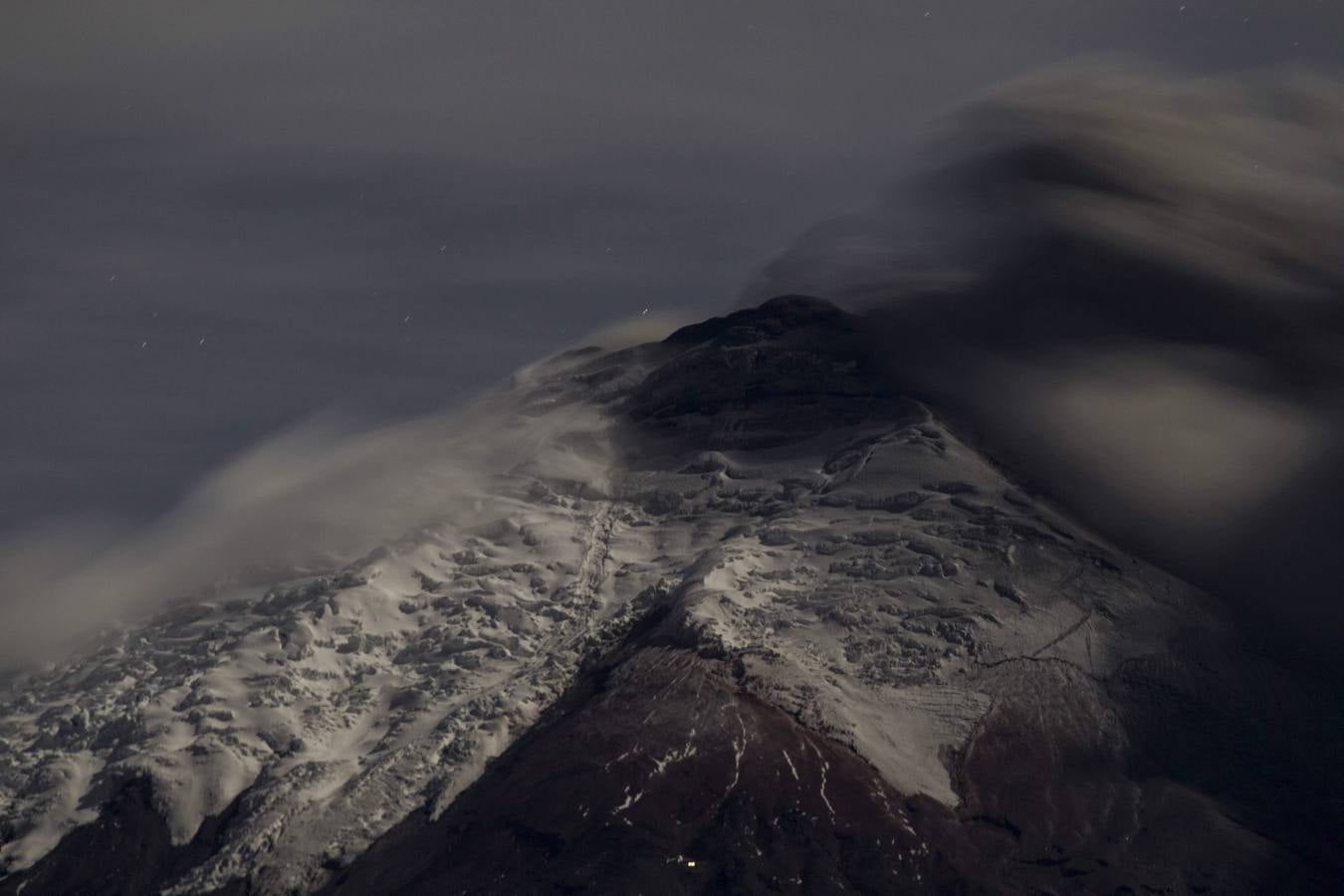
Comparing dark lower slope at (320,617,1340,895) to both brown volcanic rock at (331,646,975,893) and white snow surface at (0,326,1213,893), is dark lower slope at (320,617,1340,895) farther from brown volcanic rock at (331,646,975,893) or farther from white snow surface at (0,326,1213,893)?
white snow surface at (0,326,1213,893)

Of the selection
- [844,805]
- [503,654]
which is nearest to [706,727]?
[844,805]

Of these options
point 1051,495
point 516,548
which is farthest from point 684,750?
point 1051,495

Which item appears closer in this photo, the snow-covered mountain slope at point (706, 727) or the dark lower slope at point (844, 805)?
the dark lower slope at point (844, 805)

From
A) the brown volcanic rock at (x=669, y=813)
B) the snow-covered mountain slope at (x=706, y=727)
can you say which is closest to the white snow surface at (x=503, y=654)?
the snow-covered mountain slope at (x=706, y=727)

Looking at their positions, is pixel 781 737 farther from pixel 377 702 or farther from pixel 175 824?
pixel 175 824

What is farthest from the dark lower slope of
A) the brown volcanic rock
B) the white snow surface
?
the white snow surface

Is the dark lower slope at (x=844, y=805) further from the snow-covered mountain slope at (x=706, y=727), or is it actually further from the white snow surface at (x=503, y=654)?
the white snow surface at (x=503, y=654)

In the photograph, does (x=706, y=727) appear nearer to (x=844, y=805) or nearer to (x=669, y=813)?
(x=669, y=813)

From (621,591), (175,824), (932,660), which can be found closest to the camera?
(175,824)
